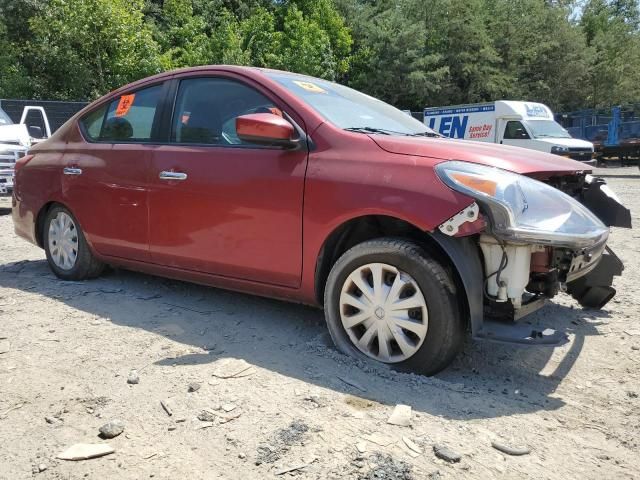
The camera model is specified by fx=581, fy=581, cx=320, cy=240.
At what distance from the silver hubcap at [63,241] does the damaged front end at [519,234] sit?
326 cm

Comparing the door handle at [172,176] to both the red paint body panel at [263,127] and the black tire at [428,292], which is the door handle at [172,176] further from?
the black tire at [428,292]

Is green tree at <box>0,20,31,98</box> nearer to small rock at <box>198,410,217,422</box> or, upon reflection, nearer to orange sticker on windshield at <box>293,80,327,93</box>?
orange sticker on windshield at <box>293,80,327,93</box>

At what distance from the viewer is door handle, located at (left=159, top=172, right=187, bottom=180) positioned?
3.86 metres

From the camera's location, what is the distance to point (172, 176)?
3.91 meters

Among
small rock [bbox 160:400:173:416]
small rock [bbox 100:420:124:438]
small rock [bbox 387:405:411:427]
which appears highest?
small rock [bbox 387:405:411:427]

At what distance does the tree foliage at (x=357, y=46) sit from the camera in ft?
72.7

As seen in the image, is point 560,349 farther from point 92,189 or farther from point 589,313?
point 92,189

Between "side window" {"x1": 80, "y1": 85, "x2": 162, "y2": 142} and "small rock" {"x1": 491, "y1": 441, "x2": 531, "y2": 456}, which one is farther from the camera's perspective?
"side window" {"x1": 80, "y1": 85, "x2": 162, "y2": 142}

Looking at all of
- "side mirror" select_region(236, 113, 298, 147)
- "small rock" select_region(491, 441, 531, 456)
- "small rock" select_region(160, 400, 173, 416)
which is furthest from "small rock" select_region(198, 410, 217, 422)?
"side mirror" select_region(236, 113, 298, 147)

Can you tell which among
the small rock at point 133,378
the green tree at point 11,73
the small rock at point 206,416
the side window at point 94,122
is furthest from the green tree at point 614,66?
the small rock at point 206,416

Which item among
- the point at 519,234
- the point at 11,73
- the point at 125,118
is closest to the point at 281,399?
the point at 519,234

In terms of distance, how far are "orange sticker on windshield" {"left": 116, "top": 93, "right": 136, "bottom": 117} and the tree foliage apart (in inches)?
718

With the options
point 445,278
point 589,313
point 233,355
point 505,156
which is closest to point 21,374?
point 233,355

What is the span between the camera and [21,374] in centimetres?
312
